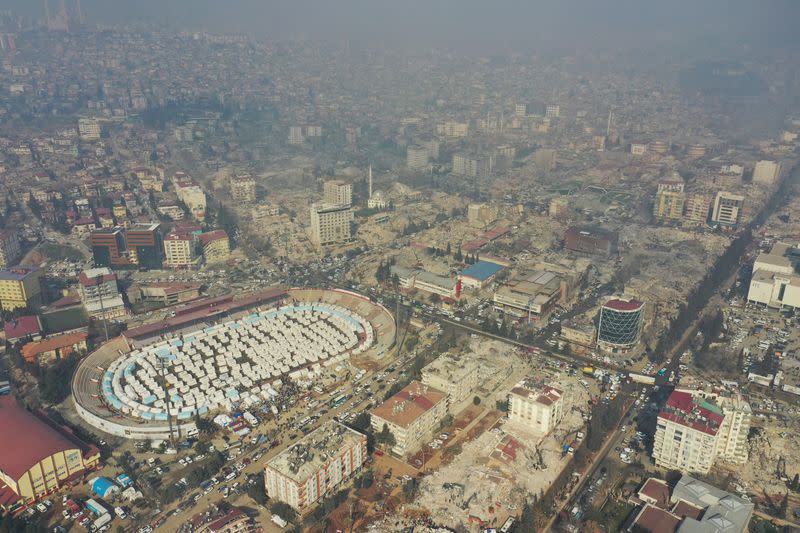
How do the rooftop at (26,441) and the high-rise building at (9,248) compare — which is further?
the high-rise building at (9,248)

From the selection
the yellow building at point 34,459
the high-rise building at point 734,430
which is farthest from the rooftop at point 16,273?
the high-rise building at point 734,430

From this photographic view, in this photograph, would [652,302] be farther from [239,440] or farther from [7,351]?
[7,351]

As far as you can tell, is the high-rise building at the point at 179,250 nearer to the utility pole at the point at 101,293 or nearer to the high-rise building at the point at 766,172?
the utility pole at the point at 101,293

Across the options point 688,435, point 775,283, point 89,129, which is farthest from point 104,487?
point 89,129

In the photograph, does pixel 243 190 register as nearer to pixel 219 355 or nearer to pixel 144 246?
pixel 144 246

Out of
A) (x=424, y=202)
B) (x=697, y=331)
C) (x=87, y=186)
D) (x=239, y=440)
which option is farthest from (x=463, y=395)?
(x=87, y=186)
